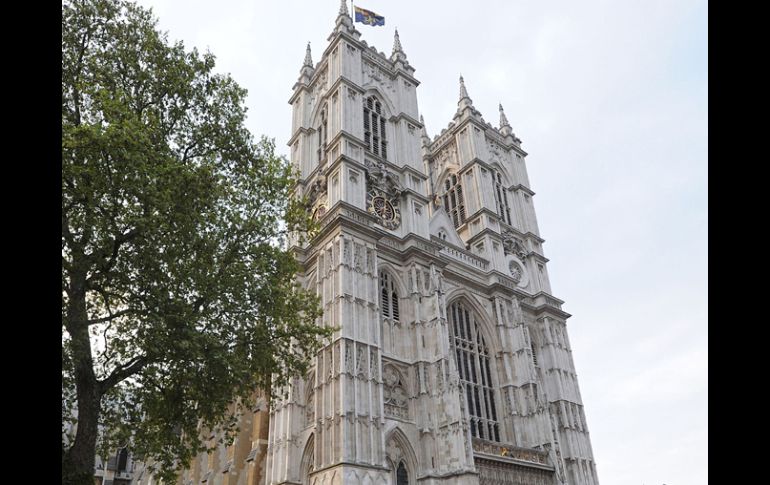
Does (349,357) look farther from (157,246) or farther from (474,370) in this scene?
(157,246)

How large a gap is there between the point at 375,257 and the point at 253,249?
1328 cm

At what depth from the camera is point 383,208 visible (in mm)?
34781

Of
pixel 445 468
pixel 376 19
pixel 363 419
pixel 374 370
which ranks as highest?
pixel 376 19

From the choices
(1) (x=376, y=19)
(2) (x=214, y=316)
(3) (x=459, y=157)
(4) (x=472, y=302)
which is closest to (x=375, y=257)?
(4) (x=472, y=302)

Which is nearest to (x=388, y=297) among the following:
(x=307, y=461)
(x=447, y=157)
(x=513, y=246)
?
(x=307, y=461)

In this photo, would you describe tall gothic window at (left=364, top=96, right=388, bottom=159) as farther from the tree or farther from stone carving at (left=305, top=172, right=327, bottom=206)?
the tree

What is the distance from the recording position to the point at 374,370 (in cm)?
2681

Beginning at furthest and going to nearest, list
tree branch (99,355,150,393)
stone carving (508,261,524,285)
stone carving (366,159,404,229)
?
stone carving (508,261,524,285) → stone carving (366,159,404,229) → tree branch (99,355,150,393)

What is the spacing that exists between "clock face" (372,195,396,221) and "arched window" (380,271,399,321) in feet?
13.3

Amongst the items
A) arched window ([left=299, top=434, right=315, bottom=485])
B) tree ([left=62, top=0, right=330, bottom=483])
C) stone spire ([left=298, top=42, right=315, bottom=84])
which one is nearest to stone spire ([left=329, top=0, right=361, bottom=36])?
stone spire ([left=298, top=42, right=315, bottom=84])

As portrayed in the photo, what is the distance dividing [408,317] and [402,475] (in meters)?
8.43

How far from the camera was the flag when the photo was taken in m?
42.1

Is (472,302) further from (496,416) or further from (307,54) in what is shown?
(307,54)

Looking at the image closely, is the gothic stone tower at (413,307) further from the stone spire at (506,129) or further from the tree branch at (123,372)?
the tree branch at (123,372)
